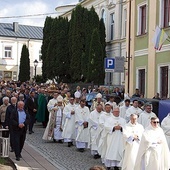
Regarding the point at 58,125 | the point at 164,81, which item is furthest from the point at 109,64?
the point at 58,125

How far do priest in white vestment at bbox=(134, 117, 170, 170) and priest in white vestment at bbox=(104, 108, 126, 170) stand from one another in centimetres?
191

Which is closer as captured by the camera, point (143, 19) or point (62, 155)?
point (62, 155)

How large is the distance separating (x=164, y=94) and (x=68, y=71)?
52.8 ft

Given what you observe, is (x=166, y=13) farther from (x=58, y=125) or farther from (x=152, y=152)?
(x=152, y=152)

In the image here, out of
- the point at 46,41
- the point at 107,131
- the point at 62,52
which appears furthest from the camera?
the point at 46,41

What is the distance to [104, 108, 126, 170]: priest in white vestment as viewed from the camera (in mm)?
11656

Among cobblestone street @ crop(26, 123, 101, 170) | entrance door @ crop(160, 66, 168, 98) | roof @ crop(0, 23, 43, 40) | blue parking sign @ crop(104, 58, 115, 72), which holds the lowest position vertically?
cobblestone street @ crop(26, 123, 101, 170)

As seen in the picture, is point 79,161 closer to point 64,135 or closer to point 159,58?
point 64,135

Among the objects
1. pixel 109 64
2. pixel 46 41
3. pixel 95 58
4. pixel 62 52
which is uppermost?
pixel 46 41

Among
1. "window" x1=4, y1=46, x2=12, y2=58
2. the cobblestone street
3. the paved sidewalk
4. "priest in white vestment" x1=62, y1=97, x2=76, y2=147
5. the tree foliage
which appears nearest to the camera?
the paved sidewalk

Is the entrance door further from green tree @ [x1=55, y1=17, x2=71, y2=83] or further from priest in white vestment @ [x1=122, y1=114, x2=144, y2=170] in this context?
green tree @ [x1=55, y1=17, x2=71, y2=83]

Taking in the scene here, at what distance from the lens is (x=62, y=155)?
13.5 metres

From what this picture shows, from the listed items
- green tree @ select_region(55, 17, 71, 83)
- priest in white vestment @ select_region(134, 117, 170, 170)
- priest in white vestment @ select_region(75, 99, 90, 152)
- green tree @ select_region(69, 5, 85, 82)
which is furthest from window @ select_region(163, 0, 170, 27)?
green tree @ select_region(55, 17, 71, 83)

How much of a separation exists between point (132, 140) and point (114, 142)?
1.25m
